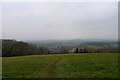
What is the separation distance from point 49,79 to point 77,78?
150cm

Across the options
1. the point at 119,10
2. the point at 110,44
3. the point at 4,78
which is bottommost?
the point at 4,78

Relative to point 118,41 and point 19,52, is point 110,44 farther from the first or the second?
point 19,52

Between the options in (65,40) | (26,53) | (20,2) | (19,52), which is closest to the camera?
(20,2)

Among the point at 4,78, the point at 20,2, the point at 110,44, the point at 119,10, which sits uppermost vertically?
the point at 20,2

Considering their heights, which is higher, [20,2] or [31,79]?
[20,2]

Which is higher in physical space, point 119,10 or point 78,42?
point 119,10

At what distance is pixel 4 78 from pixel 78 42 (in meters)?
6.82

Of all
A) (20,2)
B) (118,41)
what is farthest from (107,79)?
(20,2)

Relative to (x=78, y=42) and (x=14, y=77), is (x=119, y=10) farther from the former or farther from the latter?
(x=14, y=77)

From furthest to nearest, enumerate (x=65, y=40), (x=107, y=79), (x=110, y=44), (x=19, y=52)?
(x=19, y=52) < (x=65, y=40) < (x=110, y=44) < (x=107, y=79)

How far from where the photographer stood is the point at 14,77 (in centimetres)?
559

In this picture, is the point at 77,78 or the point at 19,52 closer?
the point at 77,78

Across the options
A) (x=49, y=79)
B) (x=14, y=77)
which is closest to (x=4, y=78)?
(x=14, y=77)

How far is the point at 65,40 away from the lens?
9688 mm
